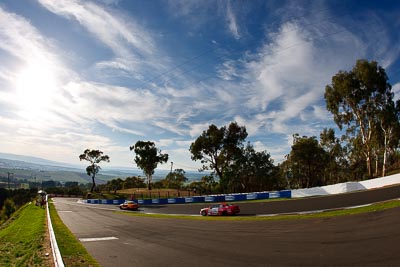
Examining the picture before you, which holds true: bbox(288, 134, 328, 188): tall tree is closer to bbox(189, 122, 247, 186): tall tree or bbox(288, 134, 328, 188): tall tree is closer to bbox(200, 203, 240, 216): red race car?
bbox(189, 122, 247, 186): tall tree

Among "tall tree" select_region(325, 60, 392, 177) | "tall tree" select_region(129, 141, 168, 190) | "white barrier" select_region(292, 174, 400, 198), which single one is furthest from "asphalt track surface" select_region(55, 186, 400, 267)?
"tall tree" select_region(129, 141, 168, 190)

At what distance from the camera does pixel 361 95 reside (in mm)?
46375

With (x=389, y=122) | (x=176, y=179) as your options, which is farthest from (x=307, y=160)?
(x=176, y=179)

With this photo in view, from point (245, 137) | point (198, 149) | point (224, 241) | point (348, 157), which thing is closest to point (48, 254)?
point (224, 241)

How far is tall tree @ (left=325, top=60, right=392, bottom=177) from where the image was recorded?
4419 cm

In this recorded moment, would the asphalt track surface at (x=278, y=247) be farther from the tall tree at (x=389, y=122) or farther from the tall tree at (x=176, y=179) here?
the tall tree at (x=176, y=179)

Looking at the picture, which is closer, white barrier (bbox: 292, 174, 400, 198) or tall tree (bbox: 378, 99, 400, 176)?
white barrier (bbox: 292, 174, 400, 198)

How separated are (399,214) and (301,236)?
5918mm

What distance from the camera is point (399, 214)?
13602mm

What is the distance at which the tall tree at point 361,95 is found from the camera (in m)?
44.2

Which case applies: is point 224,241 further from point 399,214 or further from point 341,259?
point 399,214

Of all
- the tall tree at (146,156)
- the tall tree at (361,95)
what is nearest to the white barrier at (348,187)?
the tall tree at (361,95)

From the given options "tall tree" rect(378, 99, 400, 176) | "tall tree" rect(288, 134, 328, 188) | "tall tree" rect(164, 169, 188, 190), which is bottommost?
"tall tree" rect(164, 169, 188, 190)

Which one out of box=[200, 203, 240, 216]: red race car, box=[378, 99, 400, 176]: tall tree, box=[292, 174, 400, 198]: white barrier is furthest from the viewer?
box=[378, 99, 400, 176]: tall tree
